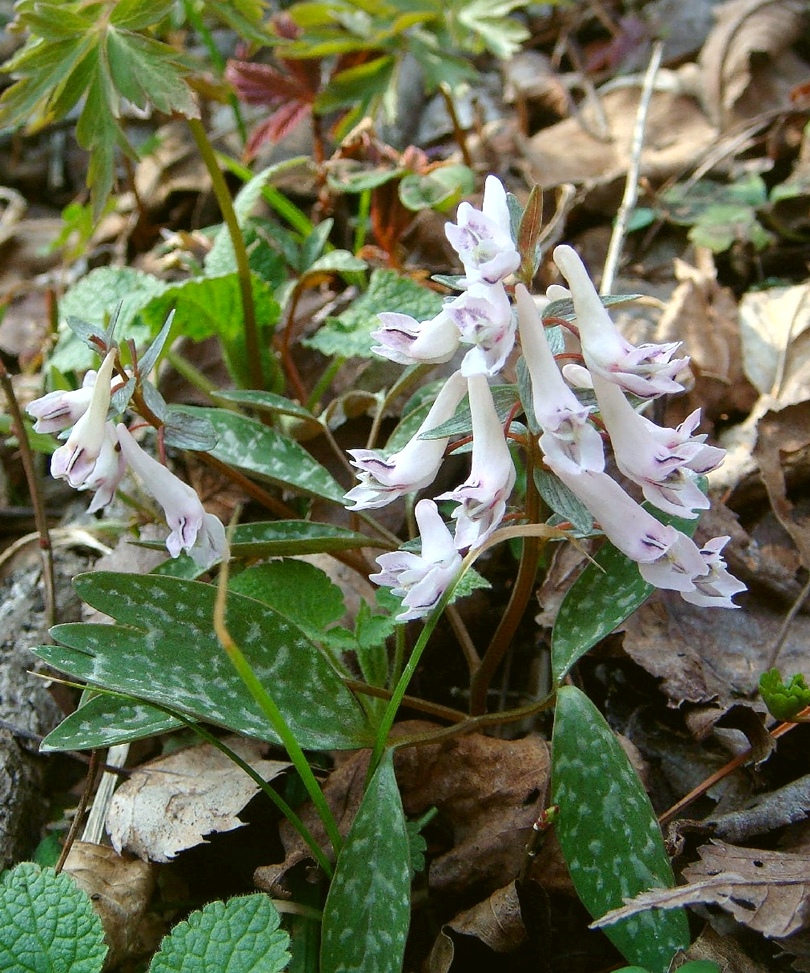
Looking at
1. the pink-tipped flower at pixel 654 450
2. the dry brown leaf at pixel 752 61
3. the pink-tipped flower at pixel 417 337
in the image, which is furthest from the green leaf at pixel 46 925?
the dry brown leaf at pixel 752 61

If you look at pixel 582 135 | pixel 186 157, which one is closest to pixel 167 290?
pixel 186 157

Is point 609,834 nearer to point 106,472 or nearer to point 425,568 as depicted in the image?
point 425,568

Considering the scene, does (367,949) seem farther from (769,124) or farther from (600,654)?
(769,124)

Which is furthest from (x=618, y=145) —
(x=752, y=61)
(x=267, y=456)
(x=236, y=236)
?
(x=267, y=456)

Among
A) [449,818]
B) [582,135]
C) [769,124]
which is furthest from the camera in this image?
[582,135]

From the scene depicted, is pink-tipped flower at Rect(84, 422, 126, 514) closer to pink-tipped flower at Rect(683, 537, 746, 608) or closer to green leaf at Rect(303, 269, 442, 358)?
green leaf at Rect(303, 269, 442, 358)

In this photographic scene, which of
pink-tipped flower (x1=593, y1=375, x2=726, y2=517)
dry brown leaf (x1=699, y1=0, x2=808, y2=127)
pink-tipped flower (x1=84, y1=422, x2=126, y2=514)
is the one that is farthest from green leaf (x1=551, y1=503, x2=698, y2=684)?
dry brown leaf (x1=699, y1=0, x2=808, y2=127)
